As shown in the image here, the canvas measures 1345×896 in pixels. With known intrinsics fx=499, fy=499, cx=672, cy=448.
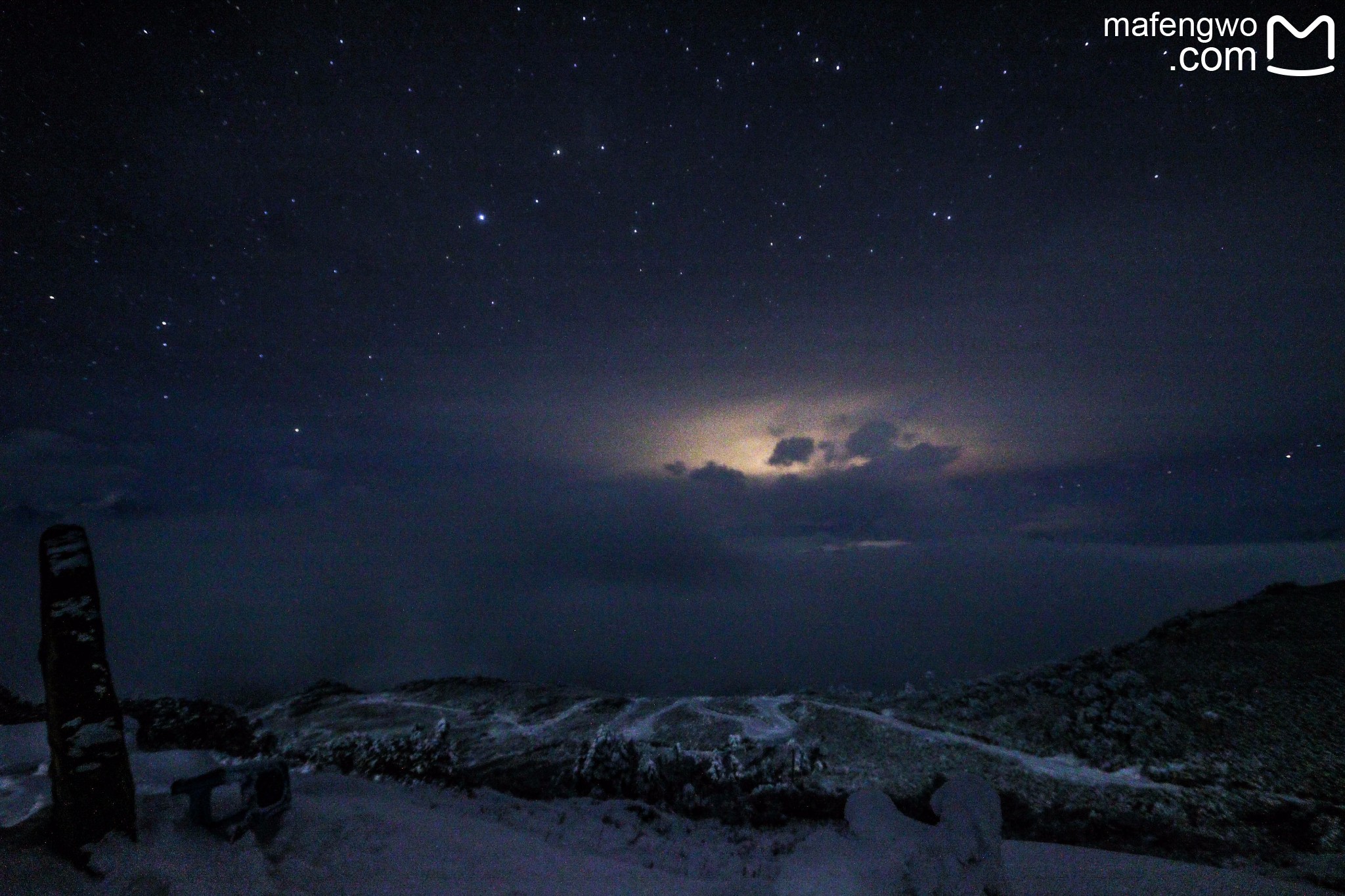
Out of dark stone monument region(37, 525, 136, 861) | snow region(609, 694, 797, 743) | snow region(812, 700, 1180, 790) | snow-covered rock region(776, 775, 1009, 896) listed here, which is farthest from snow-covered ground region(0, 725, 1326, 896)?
snow region(609, 694, 797, 743)

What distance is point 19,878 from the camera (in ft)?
20.8

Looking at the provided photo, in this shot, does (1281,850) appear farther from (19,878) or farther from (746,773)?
(19,878)

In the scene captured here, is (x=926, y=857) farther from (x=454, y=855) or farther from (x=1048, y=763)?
(x=1048, y=763)

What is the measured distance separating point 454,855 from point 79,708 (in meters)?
6.55

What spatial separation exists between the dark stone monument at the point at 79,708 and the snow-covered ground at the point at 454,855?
43 centimetres

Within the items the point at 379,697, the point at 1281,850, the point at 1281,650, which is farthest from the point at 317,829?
the point at 1281,650

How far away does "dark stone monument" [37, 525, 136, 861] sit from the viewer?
741cm

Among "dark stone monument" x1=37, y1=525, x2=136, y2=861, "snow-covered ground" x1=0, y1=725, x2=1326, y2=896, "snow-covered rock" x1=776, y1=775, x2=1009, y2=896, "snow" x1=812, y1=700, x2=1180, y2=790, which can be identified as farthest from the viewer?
"snow" x1=812, y1=700, x2=1180, y2=790

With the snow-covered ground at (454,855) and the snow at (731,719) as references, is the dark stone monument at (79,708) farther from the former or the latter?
the snow at (731,719)

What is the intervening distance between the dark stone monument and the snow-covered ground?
17.0 inches

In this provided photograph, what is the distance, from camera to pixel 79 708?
8070 mm

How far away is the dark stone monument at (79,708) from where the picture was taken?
741 cm

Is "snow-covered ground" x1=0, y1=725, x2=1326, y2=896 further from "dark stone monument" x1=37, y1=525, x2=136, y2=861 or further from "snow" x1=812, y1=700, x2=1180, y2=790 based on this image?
"snow" x1=812, y1=700, x2=1180, y2=790

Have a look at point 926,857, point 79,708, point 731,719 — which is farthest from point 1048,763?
point 79,708
